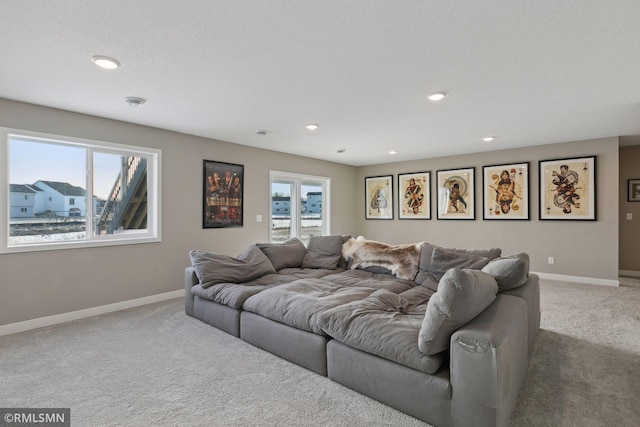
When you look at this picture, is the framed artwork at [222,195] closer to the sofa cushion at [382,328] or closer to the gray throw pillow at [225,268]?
the gray throw pillow at [225,268]

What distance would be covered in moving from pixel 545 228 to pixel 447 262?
3441 mm

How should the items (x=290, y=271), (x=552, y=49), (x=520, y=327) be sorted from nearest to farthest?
(x=520, y=327), (x=552, y=49), (x=290, y=271)

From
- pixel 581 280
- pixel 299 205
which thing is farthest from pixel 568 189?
pixel 299 205

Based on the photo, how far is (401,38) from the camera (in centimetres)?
212

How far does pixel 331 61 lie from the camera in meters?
2.45

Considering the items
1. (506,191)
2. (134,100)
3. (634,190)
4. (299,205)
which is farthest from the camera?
(299,205)

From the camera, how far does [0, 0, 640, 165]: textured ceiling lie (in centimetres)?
186

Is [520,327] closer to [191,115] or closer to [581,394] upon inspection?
[581,394]

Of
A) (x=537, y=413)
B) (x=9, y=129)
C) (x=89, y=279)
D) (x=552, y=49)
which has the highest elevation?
(x=552, y=49)

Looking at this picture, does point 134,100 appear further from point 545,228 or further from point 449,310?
point 545,228

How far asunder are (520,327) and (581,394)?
2.03 feet

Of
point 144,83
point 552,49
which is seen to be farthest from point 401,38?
point 144,83

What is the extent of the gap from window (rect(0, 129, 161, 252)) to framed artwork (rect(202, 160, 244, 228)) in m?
0.72

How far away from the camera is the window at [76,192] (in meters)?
3.36
